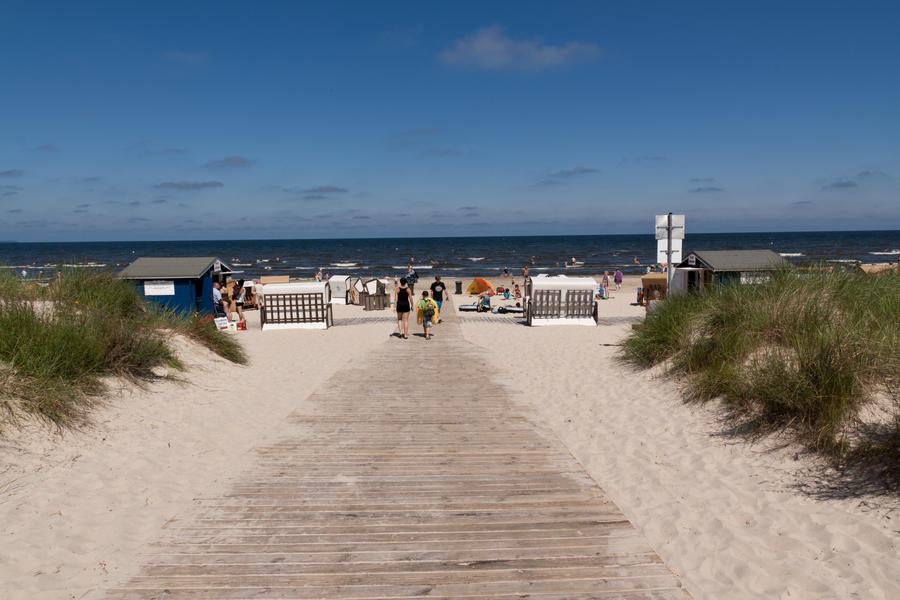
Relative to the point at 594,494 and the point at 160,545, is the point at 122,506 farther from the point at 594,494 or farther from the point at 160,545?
the point at 594,494

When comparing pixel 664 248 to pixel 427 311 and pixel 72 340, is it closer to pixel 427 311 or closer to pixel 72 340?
pixel 427 311

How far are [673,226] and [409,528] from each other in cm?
875

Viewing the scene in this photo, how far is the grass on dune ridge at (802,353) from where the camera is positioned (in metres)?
4.80

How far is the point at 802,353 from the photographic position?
5449 millimetres

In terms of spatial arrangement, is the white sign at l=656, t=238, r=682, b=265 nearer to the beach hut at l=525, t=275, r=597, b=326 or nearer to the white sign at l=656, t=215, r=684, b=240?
the white sign at l=656, t=215, r=684, b=240

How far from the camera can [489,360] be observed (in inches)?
443

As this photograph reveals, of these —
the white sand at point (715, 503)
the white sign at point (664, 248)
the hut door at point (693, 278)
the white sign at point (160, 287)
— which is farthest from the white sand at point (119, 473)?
the hut door at point (693, 278)

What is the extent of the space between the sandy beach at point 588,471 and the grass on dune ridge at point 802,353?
378 mm

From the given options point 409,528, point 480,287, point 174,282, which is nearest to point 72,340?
point 409,528

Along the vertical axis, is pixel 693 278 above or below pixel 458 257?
below

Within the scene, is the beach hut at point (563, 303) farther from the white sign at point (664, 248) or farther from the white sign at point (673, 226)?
the white sign at point (673, 226)

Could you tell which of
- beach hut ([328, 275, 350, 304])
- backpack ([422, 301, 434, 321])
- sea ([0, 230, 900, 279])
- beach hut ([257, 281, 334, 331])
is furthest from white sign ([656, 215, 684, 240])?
beach hut ([328, 275, 350, 304])

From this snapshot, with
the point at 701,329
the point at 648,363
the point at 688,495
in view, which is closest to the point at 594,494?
the point at 688,495

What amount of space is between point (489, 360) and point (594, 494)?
261 inches
